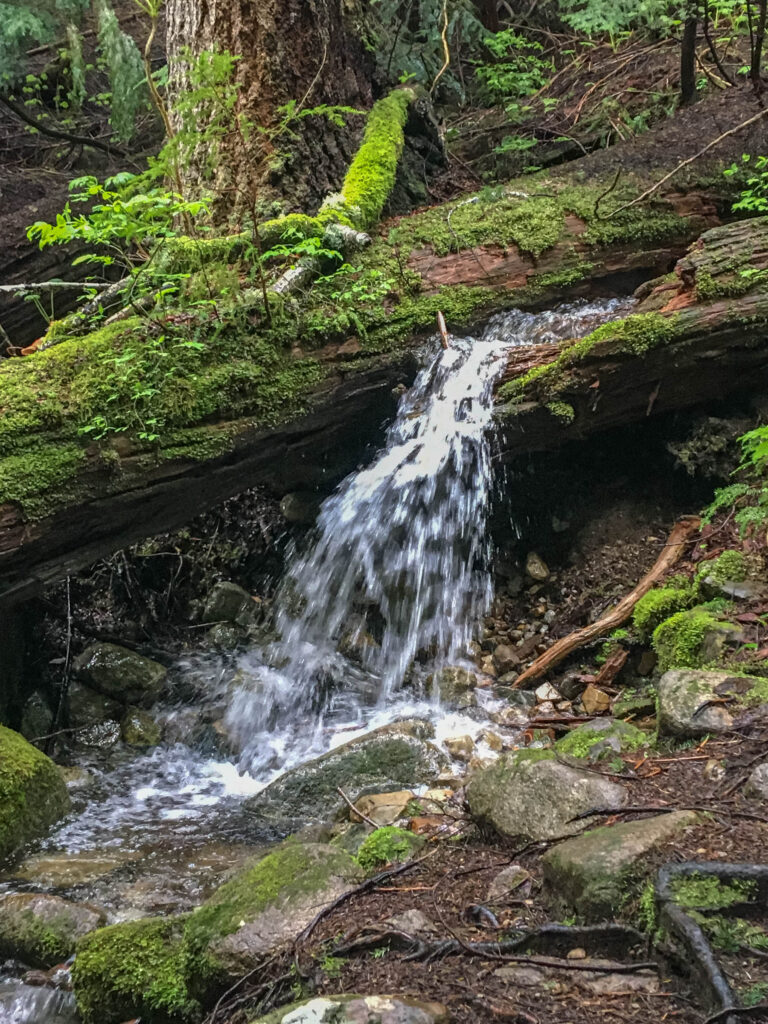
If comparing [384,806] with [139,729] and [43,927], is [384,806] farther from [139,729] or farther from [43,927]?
[139,729]

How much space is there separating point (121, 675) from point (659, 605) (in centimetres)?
425

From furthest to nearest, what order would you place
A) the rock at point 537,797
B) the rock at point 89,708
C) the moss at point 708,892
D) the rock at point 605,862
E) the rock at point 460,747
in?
the rock at point 89,708 → the rock at point 460,747 → the rock at point 537,797 → the rock at point 605,862 → the moss at point 708,892

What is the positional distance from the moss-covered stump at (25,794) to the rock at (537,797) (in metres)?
2.64

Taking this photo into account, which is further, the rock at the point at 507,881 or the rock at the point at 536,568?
the rock at the point at 536,568

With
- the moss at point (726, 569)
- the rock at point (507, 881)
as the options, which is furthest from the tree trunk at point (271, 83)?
the rock at point (507, 881)

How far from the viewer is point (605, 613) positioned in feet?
17.0

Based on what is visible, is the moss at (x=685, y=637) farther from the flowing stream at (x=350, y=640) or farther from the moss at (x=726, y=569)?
the flowing stream at (x=350, y=640)

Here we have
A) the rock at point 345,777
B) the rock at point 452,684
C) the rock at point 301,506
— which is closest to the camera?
the rock at point 345,777

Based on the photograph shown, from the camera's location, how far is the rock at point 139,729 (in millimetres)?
5395

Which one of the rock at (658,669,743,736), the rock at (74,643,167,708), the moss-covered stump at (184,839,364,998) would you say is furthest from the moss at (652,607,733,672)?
the rock at (74,643,167,708)

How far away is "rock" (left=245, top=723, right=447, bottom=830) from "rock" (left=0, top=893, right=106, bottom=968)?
1199 millimetres

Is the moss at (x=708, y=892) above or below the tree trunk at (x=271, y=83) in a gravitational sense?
below

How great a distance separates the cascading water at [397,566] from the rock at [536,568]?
38 cm

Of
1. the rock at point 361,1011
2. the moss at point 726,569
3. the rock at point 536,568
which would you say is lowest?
the rock at point 536,568
